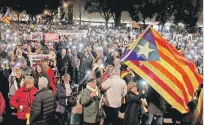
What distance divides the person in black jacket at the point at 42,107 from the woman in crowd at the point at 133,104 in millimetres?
2039

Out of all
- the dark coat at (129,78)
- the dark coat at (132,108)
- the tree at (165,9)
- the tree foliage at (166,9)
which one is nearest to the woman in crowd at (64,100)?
the dark coat at (132,108)

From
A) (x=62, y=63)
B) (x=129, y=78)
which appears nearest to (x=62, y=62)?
(x=62, y=63)

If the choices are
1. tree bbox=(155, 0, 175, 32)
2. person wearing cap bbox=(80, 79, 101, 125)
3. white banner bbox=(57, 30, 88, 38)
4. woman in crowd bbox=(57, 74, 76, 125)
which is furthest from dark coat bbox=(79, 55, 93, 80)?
tree bbox=(155, 0, 175, 32)

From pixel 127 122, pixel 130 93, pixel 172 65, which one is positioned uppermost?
pixel 172 65

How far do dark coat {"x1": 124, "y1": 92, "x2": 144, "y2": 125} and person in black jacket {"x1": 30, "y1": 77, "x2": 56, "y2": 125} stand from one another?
6.68 feet

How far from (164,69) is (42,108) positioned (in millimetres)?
2653

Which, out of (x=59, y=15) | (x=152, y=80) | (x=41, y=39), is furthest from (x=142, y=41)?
(x=59, y=15)

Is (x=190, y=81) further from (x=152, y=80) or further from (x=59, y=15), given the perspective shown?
(x=59, y=15)

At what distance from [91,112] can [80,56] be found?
8266 millimetres

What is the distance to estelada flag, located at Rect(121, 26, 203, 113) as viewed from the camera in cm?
945

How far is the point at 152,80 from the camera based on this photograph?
964 centimetres

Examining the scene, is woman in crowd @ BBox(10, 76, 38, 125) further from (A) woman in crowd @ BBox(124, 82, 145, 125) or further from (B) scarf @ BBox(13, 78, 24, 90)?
(A) woman in crowd @ BBox(124, 82, 145, 125)

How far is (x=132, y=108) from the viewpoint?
1033 cm

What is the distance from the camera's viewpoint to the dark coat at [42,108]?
8625mm
